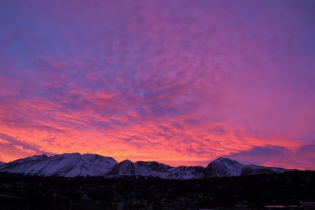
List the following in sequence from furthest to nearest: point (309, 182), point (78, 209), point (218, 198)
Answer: point (309, 182) → point (218, 198) → point (78, 209)

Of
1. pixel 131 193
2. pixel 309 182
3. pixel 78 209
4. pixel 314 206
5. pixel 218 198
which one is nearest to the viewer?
pixel 314 206

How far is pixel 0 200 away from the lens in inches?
1726

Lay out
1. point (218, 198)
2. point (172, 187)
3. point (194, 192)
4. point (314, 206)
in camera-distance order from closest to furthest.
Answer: point (314, 206)
point (218, 198)
point (194, 192)
point (172, 187)

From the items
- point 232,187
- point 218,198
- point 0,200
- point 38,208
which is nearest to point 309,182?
point 232,187

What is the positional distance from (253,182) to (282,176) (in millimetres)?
22017

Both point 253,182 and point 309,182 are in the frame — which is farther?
point 253,182

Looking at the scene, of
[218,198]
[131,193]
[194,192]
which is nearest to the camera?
[218,198]

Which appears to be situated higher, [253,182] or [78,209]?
[253,182]

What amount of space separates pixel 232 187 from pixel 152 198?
Result: 4173 cm

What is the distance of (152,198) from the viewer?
495ft

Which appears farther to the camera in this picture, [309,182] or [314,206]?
[309,182]

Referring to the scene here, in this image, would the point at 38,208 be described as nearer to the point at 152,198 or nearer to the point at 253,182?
the point at 152,198

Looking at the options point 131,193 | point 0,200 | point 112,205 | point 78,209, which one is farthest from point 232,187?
point 0,200

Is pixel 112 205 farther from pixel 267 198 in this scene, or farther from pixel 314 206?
pixel 314 206
